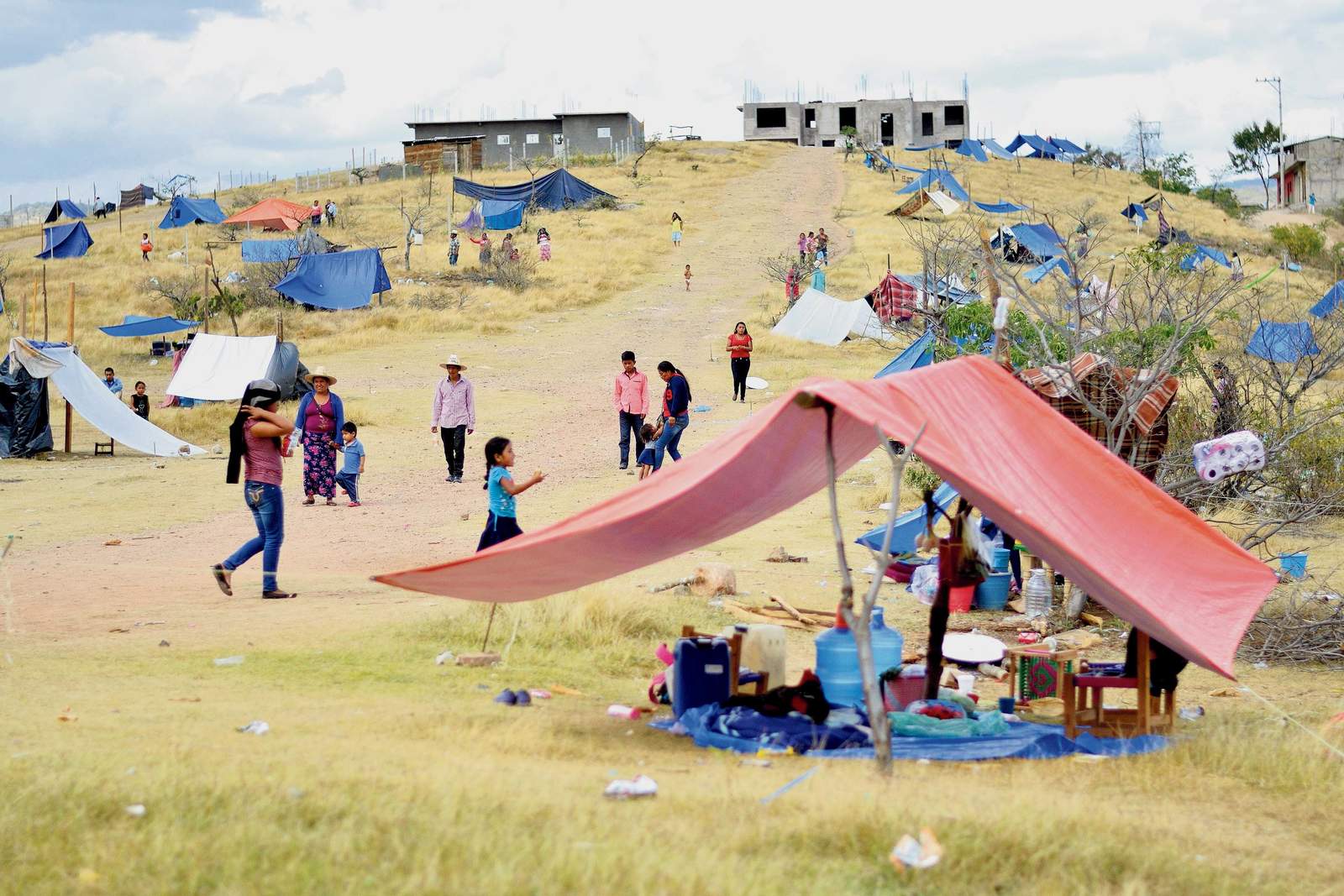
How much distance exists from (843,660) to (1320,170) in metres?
64.4

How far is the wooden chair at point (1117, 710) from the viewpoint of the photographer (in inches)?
239

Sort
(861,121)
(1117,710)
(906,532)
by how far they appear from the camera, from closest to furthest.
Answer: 1. (1117,710)
2. (906,532)
3. (861,121)

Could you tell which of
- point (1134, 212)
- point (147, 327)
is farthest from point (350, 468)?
point (1134, 212)

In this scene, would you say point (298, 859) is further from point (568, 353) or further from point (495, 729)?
point (568, 353)

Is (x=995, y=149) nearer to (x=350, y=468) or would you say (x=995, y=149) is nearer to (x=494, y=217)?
(x=494, y=217)

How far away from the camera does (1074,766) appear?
5.53m

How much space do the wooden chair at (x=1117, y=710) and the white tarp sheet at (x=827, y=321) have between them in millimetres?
19898

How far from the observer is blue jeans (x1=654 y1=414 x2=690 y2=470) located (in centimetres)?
1434

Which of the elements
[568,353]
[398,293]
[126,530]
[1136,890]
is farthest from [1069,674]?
[398,293]

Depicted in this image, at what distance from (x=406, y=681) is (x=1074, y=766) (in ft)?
10.4

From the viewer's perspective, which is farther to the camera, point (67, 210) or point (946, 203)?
point (67, 210)

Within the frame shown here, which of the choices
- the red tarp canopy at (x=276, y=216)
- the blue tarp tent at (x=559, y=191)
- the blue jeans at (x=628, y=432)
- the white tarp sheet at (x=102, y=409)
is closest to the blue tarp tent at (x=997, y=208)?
the blue tarp tent at (x=559, y=191)

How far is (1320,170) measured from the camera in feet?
204

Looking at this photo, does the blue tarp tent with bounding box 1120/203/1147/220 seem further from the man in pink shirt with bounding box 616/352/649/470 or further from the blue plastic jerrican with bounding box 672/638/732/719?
the blue plastic jerrican with bounding box 672/638/732/719
